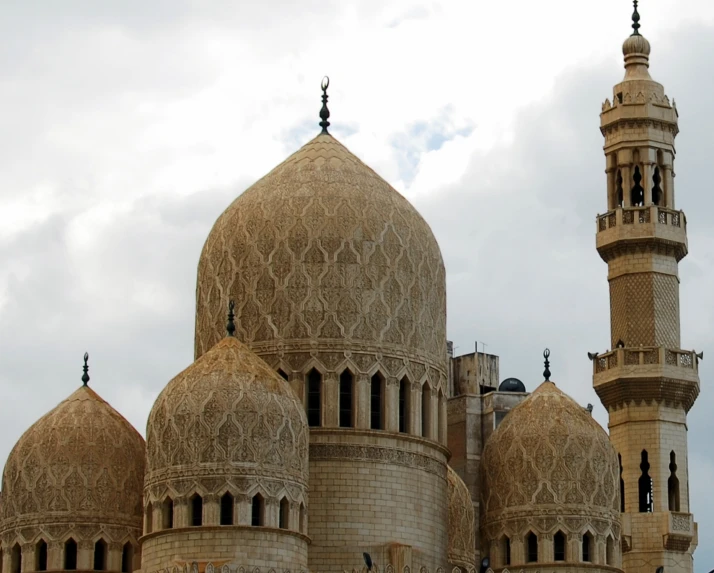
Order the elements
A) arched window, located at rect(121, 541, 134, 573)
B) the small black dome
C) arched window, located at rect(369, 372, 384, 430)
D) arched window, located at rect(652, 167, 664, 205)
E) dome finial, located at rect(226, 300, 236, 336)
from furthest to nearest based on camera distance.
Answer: the small black dome, arched window, located at rect(652, 167, 664, 205), arched window, located at rect(121, 541, 134, 573), arched window, located at rect(369, 372, 384, 430), dome finial, located at rect(226, 300, 236, 336)

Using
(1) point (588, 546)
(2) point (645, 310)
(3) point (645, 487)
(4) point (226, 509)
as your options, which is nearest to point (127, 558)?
(4) point (226, 509)

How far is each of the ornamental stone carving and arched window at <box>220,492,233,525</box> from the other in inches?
301

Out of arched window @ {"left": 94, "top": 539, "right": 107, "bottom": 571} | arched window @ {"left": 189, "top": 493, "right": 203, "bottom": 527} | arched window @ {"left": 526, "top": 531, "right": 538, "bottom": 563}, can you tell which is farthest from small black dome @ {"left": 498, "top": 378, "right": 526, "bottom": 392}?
arched window @ {"left": 189, "top": 493, "right": 203, "bottom": 527}

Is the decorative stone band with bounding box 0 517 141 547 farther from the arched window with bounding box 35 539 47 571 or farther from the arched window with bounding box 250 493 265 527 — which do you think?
the arched window with bounding box 250 493 265 527

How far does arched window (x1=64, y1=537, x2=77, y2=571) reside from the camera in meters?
38.2

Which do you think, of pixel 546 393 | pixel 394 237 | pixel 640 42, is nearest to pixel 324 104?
pixel 394 237

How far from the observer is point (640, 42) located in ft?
174

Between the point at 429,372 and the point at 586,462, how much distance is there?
3.83 meters

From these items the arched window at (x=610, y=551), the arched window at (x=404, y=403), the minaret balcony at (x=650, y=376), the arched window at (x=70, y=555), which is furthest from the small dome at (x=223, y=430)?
the minaret balcony at (x=650, y=376)

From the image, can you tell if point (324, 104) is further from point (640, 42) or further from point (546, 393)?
point (640, 42)

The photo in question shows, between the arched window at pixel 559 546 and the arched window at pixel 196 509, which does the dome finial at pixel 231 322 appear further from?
the arched window at pixel 559 546

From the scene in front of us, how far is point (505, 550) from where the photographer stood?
39938mm

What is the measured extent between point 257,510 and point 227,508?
0.52 metres

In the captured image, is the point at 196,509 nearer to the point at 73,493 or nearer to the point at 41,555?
the point at 73,493
